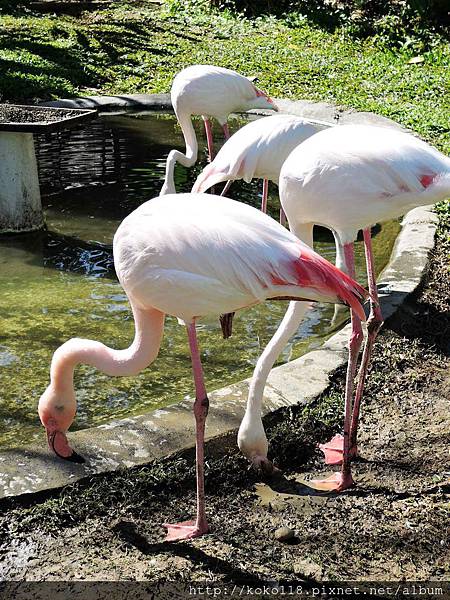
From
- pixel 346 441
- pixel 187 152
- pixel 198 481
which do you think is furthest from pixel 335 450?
pixel 187 152

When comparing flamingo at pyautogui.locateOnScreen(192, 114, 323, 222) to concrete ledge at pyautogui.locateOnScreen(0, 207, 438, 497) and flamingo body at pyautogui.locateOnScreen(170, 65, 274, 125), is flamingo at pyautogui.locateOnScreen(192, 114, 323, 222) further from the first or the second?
flamingo body at pyautogui.locateOnScreen(170, 65, 274, 125)

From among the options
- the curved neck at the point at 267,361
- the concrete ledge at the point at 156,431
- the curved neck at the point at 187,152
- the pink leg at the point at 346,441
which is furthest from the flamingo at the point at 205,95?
the pink leg at the point at 346,441

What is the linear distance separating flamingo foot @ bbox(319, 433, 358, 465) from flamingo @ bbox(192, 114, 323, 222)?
1.73 metres

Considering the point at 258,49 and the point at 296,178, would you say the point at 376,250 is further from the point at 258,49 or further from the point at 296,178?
the point at 258,49

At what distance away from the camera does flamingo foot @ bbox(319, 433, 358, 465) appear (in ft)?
11.1

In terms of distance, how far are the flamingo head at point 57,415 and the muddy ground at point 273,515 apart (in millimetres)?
152

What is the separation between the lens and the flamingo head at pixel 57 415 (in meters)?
2.99

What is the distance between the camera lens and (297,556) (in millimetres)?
2797

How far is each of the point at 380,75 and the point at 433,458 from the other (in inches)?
315

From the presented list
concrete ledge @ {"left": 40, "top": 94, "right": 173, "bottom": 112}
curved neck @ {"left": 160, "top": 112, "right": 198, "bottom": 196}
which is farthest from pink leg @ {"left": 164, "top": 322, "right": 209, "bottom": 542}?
concrete ledge @ {"left": 40, "top": 94, "right": 173, "bottom": 112}

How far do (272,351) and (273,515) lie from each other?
0.68 meters

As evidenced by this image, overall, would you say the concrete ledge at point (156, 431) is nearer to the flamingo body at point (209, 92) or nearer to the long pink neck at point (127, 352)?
the long pink neck at point (127, 352)

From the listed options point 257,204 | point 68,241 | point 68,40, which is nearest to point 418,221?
A: point 257,204

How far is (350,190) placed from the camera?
323 centimetres
